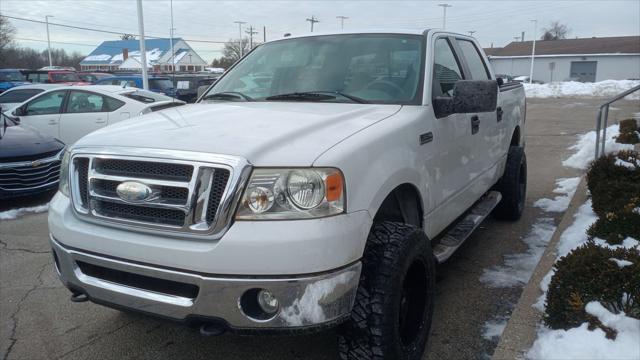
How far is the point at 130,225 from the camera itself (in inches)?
99.0

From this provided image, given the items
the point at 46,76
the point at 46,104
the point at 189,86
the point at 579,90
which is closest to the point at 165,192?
the point at 189,86

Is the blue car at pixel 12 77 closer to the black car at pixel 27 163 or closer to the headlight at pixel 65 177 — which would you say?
the black car at pixel 27 163

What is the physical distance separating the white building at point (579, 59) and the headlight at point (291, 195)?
53993 mm

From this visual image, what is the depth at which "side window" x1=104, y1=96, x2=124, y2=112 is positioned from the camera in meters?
9.51

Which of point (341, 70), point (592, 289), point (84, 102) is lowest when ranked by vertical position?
point (592, 289)

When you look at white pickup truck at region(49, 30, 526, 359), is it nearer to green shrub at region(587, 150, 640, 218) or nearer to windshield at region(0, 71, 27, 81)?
green shrub at region(587, 150, 640, 218)

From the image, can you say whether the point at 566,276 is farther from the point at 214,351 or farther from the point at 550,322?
the point at 214,351

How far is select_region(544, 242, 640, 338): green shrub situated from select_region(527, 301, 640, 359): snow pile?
0.04 meters

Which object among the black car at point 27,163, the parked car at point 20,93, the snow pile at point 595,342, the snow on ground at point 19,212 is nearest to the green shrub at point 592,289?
the snow pile at point 595,342

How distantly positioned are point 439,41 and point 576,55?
6175 centimetres

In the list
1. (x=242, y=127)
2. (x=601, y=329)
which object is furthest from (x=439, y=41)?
(x=601, y=329)

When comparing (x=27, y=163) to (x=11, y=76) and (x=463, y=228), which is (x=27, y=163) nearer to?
(x=463, y=228)

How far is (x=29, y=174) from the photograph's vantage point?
6.89 meters

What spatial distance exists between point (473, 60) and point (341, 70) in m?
1.83
